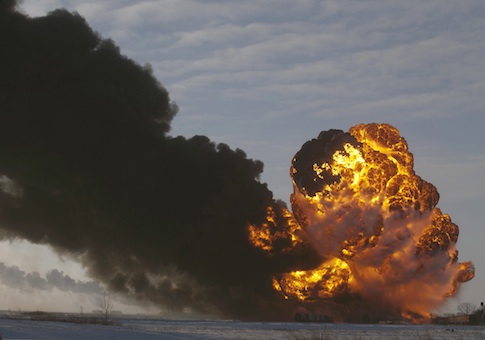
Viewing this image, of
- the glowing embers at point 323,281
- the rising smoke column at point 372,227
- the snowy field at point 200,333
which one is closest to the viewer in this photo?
the snowy field at point 200,333

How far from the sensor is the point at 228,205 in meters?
149

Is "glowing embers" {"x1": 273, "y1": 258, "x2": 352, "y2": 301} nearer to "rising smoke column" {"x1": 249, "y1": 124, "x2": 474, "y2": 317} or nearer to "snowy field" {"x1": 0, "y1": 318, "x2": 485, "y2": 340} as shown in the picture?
"rising smoke column" {"x1": 249, "y1": 124, "x2": 474, "y2": 317}

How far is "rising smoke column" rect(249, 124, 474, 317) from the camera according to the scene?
138 m

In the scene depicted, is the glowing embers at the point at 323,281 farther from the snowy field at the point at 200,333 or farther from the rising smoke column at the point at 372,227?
the snowy field at the point at 200,333

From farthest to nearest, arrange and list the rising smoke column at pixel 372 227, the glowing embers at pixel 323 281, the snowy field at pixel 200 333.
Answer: the glowing embers at pixel 323 281
the rising smoke column at pixel 372 227
the snowy field at pixel 200 333

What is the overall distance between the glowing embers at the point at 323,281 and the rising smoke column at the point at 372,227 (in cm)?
13

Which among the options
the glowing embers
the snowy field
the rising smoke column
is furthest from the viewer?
the glowing embers

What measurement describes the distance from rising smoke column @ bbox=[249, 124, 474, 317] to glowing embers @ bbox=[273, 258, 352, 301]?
13 cm

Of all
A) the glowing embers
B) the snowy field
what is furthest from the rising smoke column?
the snowy field

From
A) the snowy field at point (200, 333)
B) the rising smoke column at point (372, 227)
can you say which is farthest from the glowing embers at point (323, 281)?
the snowy field at point (200, 333)

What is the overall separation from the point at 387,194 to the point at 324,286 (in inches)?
576

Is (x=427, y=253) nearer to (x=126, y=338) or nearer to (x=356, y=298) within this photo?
(x=356, y=298)

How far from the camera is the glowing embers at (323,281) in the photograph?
143 m

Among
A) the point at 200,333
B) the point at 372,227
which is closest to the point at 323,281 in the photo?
the point at 372,227
